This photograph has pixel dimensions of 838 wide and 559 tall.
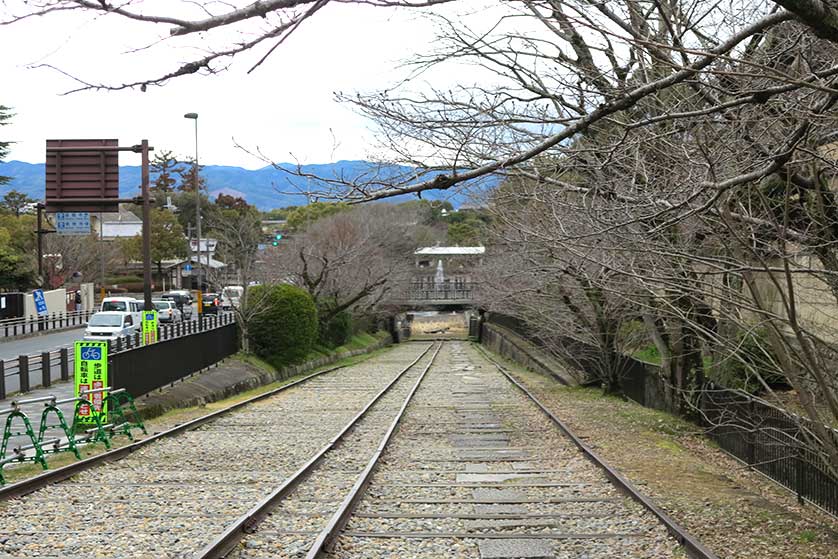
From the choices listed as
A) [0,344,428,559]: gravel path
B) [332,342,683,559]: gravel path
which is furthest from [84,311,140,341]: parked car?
[332,342,683,559]: gravel path

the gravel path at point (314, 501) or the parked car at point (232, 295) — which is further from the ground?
the parked car at point (232, 295)

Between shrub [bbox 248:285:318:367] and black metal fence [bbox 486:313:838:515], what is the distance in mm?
19036

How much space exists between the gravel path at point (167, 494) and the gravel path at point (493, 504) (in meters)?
1.33

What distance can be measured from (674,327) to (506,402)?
6734 millimetres

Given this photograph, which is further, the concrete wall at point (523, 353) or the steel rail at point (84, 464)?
the concrete wall at point (523, 353)

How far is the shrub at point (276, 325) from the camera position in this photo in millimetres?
31812

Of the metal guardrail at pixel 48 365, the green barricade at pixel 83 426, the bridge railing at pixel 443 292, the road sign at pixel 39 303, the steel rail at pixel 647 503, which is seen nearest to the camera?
the steel rail at pixel 647 503

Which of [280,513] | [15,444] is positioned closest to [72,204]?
[15,444]

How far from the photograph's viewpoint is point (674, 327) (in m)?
15.2

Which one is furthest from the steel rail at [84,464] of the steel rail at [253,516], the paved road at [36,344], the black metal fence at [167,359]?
the paved road at [36,344]

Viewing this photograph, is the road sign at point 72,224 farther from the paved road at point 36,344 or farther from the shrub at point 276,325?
the shrub at point 276,325

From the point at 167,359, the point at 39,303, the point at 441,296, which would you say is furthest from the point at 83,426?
the point at 441,296

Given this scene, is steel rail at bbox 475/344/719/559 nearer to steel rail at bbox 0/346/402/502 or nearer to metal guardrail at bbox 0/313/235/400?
steel rail at bbox 0/346/402/502

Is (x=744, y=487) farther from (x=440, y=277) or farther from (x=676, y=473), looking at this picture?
(x=440, y=277)
